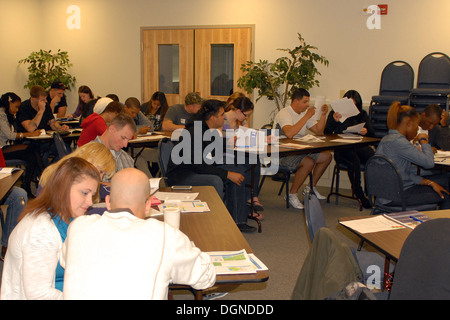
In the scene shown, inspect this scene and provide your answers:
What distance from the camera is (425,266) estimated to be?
1.55 metres

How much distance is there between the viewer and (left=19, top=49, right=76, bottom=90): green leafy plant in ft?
29.3

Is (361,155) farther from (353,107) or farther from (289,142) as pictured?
(289,142)

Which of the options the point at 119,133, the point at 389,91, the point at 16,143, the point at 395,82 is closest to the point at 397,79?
the point at 395,82

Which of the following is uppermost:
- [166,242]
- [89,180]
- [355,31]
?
[355,31]

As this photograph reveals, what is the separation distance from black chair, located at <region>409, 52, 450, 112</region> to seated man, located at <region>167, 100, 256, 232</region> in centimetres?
338

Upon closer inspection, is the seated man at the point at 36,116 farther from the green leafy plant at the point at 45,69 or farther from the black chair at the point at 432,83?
the black chair at the point at 432,83

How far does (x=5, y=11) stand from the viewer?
8.73 m

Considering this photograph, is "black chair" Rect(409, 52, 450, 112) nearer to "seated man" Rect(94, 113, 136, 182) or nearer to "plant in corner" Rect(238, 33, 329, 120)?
"plant in corner" Rect(238, 33, 329, 120)

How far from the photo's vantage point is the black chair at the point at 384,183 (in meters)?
3.66

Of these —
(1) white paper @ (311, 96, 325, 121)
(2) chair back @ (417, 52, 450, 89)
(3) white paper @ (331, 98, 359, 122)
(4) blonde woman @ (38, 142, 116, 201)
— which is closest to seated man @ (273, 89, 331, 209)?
(1) white paper @ (311, 96, 325, 121)

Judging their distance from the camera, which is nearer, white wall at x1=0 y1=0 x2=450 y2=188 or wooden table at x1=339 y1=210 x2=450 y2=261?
wooden table at x1=339 y1=210 x2=450 y2=261
